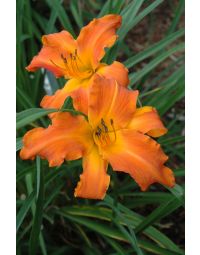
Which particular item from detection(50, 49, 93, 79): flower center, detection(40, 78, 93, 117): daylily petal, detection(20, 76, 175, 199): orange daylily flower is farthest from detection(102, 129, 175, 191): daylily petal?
detection(50, 49, 93, 79): flower center

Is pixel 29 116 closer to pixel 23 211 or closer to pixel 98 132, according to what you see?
pixel 98 132

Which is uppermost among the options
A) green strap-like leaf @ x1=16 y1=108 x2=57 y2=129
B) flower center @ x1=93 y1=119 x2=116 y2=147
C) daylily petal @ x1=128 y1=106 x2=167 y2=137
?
green strap-like leaf @ x1=16 y1=108 x2=57 y2=129

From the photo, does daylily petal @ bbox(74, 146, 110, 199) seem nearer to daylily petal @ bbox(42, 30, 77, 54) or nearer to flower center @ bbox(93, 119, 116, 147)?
flower center @ bbox(93, 119, 116, 147)

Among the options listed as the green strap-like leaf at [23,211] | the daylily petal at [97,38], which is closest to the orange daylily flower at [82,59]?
the daylily petal at [97,38]

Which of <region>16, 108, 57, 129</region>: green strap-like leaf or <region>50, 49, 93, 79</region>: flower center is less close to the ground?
<region>16, 108, 57, 129</region>: green strap-like leaf

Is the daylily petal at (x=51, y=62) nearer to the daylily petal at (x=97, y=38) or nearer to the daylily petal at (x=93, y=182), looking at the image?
the daylily petal at (x=97, y=38)

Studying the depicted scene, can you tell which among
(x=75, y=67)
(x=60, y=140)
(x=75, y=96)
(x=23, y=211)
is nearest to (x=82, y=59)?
(x=75, y=67)

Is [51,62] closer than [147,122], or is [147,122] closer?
[147,122]

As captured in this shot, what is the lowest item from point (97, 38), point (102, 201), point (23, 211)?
point (102, 201)
